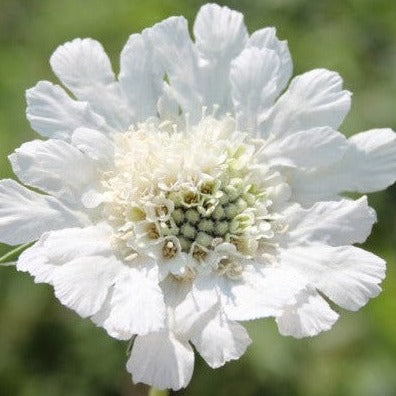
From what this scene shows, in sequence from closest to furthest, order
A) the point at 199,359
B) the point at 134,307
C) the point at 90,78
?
the point at 134,307 → the point at 90,78 → the point at 199,359

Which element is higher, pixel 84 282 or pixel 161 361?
pixel 84 282

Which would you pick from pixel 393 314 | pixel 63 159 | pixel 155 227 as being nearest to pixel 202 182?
pixel 155 227

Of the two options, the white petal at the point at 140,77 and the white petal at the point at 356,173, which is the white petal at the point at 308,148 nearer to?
the white petal at the point at 356,173

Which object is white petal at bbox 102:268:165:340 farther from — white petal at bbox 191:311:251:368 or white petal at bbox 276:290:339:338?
white petal at bbox 276:290:339:338

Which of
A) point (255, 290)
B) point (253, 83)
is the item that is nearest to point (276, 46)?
point (253, 83)

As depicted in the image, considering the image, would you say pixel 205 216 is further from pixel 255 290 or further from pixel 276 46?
pixel 276 46

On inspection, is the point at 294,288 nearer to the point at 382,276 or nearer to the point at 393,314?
the point at 382,276

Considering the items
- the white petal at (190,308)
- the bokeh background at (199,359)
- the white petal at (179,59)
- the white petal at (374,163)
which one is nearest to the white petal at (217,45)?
the white petal at (179,59)
